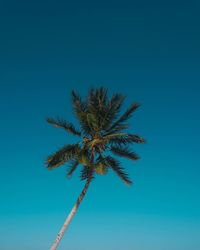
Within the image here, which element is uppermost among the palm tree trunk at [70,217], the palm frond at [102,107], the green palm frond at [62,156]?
the palm frond at [102,107]

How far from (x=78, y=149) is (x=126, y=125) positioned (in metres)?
4.31

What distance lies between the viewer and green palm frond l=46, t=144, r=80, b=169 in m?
39.2

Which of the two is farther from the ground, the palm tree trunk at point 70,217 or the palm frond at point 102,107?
the palm frond at point 102,107

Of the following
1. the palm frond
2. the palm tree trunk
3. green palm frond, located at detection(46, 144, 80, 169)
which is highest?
the palm frond

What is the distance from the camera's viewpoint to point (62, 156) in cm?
3953

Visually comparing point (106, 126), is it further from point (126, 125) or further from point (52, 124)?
point (52, 124)

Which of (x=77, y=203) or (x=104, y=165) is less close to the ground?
(x=104, y=165)

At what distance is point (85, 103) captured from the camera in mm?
40875

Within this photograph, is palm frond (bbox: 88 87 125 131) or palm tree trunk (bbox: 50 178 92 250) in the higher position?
palm frond (bbox: 88 87 125 131)

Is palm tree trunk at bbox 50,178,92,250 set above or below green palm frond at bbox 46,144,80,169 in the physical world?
below

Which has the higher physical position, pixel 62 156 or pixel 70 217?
pixel 62 156

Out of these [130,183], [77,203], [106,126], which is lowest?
[77,203]

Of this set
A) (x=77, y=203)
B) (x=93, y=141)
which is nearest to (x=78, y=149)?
(x=93, y=141)

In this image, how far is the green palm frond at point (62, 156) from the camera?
39.2 m
